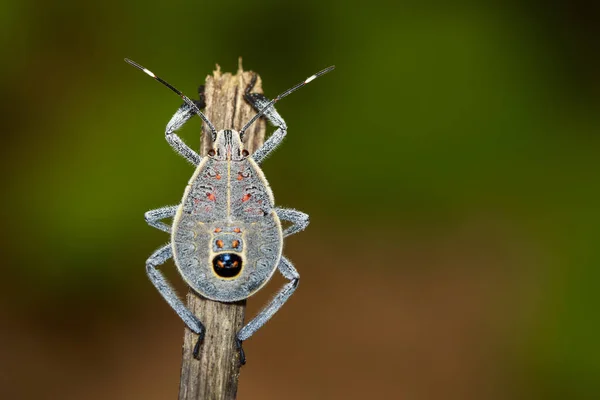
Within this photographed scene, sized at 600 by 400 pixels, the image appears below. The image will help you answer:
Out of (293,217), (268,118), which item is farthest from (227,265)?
(268,118)

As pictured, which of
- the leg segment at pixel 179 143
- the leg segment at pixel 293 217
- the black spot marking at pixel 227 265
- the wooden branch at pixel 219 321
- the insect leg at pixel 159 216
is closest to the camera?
the wooden branch at pixel 219 321

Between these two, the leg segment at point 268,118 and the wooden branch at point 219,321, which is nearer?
the wooden branch at point 219,321

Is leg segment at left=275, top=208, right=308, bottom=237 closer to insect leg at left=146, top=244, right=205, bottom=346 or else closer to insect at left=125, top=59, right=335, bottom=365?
insect at left=125, top=59, right=335, bottom=365

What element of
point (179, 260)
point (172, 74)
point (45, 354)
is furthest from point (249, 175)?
point (45, 354)

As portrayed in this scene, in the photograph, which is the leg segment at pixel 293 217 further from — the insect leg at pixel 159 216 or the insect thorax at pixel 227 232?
the insect leg at pixel 159 216

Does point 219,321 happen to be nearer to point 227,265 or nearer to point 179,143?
point 227,265

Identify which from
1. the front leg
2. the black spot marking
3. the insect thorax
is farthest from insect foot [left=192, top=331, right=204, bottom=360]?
the black spot marking

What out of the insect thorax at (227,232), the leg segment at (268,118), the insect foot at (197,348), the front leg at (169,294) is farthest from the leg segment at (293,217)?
the insect foot at (197,348)

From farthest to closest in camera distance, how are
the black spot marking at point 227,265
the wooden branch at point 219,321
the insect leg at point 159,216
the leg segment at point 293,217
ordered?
the leg segment at point 293,217
the insect leg at point 159,216
the black spot marking at point 227,265
the wooden branch at point 219,321

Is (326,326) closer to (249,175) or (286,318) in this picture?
(286,318)
